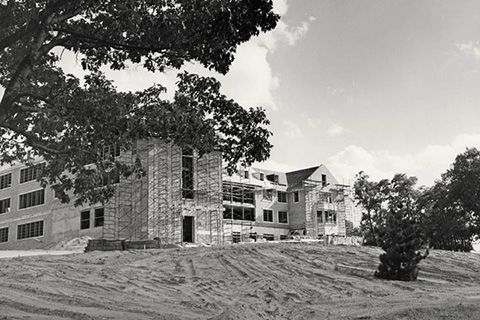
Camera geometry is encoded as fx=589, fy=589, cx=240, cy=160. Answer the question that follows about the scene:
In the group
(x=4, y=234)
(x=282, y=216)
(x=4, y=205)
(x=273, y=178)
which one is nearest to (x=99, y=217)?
(x=4, y=234)

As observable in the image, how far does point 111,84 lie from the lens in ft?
47.5

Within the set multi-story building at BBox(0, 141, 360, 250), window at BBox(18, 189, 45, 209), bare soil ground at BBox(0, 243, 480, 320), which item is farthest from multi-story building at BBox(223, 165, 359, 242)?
bare soil ground at BBox(0, 243, 480, 320)

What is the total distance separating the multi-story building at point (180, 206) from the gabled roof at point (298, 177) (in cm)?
13

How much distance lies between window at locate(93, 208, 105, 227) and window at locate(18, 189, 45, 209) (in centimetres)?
856

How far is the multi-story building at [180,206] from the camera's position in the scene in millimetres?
43969

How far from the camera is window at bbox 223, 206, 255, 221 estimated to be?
58.1 metres

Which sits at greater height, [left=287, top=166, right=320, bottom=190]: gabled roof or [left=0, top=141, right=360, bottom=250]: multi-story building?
[left=287, top=166, right=320, bottom=190]: gabled roof

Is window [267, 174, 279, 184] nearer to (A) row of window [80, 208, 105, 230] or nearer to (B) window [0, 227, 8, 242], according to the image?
(A) row of window [80, 208, 105, 230]

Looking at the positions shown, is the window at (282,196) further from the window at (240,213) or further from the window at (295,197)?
the window at (240,213)

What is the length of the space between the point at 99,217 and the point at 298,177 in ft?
89.3

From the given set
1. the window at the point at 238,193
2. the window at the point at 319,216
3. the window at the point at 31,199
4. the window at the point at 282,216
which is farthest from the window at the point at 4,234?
the window at the point at 319,216

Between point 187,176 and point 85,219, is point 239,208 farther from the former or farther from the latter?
point 85,219

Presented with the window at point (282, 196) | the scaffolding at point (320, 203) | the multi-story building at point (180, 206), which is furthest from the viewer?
the window at point (282, 196)

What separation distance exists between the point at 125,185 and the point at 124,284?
2443 centimetres
